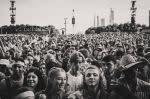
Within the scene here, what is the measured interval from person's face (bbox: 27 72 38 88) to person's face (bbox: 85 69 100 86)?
1.06 metres

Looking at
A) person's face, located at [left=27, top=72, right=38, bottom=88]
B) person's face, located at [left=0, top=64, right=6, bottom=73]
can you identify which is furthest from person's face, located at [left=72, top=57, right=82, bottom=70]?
person's face, located at [left=0, top=64, right=6, bottom=73]

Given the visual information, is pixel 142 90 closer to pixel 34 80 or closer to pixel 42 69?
pixel 34 80

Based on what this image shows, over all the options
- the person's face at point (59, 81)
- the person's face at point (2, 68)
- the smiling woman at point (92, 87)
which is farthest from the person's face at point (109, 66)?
the person's face at point (59, 81)

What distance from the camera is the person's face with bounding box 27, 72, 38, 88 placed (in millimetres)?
7361

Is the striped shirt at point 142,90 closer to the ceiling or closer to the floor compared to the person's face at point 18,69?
closer to the floor

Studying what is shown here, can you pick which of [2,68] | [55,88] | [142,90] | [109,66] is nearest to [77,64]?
[109,66]

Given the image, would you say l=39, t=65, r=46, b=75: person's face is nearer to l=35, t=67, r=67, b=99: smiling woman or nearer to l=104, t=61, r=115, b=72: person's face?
l=104, t=61, r=115, b=72: person's face

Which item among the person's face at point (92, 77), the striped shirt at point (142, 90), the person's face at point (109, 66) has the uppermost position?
the person's face at point (109, 66)

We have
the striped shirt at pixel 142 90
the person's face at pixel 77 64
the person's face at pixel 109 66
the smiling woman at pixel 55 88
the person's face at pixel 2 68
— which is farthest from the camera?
the person's face at pixel 109 66

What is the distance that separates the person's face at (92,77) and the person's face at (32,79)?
106 cm

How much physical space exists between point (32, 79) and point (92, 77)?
1.23 meters

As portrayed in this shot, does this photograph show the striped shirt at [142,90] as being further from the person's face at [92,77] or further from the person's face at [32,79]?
the person's face at [32,79]

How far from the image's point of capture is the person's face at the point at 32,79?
290 inches

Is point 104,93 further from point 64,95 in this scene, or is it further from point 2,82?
point 2,82
